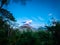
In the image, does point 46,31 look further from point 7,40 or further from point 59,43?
point 7,40

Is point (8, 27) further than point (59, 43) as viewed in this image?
Yes

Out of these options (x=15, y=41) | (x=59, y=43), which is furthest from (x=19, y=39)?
(x=59, y=43)

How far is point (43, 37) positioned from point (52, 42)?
72 centimetres

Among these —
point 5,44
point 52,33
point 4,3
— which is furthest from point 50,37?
point 4,3

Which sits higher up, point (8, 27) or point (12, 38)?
point (8, 27)

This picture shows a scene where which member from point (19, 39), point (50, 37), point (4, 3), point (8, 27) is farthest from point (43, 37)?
point (4, 3)

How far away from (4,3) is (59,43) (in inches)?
163

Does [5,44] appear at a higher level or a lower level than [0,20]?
lower

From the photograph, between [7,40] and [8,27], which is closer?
[7,40]

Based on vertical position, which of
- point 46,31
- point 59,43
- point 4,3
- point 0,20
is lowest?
point 59,43

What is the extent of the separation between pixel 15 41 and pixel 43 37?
5.57ft

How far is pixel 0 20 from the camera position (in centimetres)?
1240

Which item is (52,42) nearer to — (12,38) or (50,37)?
(50,37)

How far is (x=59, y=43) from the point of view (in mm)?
11156
